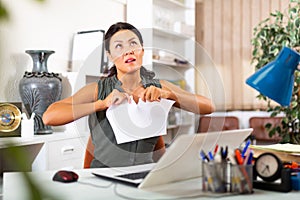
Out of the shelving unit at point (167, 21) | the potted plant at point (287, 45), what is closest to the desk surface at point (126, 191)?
the shelving unit at point (167, 21)

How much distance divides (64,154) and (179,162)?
1.79 m

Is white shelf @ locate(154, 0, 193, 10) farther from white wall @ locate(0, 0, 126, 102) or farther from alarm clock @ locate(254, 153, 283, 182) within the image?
alarm clock @ locate(254, 153, 283, 182)

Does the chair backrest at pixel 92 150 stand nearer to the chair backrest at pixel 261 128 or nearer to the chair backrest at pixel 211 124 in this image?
the chair backrest at pixel 211 124

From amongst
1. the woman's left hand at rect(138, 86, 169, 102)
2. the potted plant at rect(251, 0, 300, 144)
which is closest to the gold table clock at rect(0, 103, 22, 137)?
the woman's left hand at rect(138, 86, 169, 102)

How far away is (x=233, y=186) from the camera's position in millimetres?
1011

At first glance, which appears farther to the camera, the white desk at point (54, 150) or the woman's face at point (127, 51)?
the white desk at point (54, 150)

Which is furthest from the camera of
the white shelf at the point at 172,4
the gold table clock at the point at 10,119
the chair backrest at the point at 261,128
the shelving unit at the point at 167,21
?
the chair backrest at the point at 261,128

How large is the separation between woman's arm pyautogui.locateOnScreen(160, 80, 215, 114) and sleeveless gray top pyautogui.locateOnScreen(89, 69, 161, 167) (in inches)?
1.5

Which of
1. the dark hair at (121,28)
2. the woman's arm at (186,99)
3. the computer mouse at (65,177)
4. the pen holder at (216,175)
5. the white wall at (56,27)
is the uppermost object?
the white wall at (56,27)

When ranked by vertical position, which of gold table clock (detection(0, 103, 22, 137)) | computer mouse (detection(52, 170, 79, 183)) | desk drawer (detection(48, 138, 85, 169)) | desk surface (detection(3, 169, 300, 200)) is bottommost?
desk drawer (detection(48, 138, 85, 169))

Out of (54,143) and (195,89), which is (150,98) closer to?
(195,89)

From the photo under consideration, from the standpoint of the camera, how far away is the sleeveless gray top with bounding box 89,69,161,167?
1399 mm

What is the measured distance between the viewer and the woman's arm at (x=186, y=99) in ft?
4.86

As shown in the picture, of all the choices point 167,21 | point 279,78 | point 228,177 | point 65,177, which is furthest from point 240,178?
point 167,21
